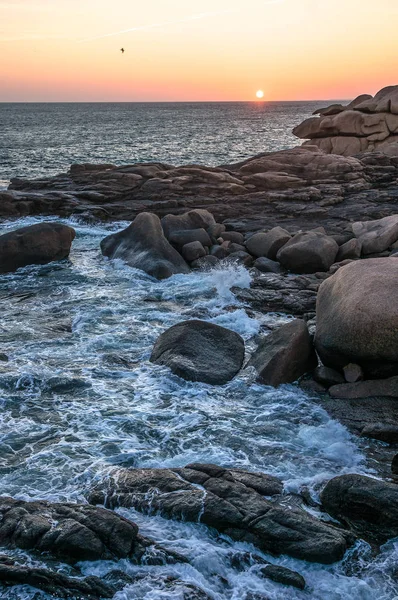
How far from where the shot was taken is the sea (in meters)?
6.50

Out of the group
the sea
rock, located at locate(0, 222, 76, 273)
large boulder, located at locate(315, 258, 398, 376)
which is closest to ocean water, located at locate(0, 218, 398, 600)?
the sea

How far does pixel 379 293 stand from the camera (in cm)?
1066

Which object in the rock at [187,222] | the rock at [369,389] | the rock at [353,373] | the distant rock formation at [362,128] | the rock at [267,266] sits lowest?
the rock at [369,389]

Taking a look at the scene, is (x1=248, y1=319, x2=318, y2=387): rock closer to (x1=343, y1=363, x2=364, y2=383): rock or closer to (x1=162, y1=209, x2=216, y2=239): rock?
(x1=343, y1=363, x2=364, y2=383): rock

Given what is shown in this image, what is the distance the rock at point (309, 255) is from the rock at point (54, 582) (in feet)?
43.1

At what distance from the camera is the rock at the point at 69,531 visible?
6.53m

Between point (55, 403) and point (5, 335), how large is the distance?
12.3ft

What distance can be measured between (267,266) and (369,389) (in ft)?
27.7

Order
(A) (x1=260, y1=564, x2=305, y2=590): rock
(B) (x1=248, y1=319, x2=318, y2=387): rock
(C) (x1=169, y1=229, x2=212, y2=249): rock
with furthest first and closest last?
(C) (x1=169, y1=229, x2=212, y2=249): rock < (B) (x1=248, y1=319, x2=318, y2=387): rock < (A) (x1=260, y1=564, x2=305, y2=590): rock

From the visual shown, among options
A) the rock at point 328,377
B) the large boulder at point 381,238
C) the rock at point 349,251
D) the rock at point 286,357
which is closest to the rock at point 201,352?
the rock at point 286,357

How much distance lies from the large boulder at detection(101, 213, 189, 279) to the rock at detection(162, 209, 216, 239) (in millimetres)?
1437

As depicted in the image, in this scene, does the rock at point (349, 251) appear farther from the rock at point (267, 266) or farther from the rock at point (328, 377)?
the rock at point (328, 377)

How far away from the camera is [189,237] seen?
66.6 ft

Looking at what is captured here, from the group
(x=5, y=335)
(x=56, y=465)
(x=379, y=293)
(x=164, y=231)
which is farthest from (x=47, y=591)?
(x=164, y=231)
